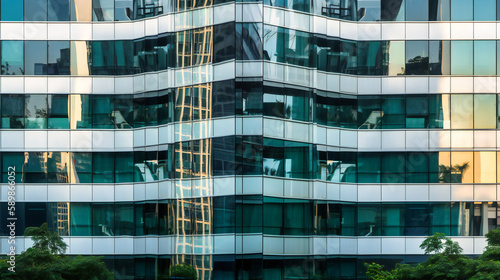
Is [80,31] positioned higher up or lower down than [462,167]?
higher up

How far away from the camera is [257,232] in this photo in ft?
131

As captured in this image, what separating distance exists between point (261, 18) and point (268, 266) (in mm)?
13239

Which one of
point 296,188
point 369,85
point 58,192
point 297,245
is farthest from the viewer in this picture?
point 369,85

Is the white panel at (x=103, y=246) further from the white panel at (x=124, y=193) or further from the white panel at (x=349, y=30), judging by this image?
the white panel at (x=349, y=30)

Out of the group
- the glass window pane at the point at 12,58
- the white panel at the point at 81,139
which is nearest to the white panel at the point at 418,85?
the white panel at the point at 81,139

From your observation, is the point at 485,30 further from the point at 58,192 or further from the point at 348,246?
the point at 58,192

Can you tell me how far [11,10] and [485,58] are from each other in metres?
28.3

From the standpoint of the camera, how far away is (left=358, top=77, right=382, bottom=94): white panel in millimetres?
44594

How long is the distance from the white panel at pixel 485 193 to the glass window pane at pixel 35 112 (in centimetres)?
2568

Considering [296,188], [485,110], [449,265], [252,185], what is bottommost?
[449,265]

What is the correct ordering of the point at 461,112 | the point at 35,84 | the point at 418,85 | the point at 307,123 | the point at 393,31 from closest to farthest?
the point at 307,123 < the point at 461,112 < the point at 418,85 < the point at 393,31 < the point at 35,84

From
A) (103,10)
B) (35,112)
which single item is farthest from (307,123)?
(35,112)

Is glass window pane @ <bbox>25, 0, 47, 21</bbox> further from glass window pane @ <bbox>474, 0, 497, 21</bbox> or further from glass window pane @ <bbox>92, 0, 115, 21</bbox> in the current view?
glass window pane @ <bbox>474, 0, 497, 21</bbox>

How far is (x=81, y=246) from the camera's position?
43938 mm
